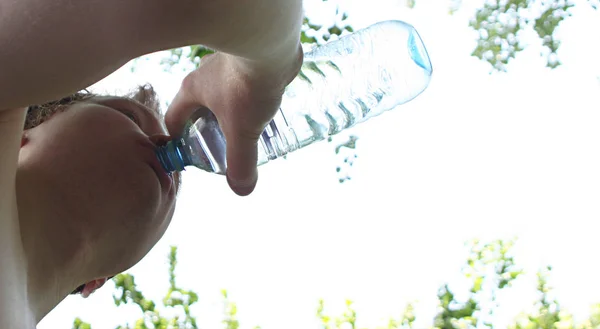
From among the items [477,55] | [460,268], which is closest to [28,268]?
[477,55]

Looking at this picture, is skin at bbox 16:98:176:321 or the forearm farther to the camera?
skin at bbox 16:98:176:321

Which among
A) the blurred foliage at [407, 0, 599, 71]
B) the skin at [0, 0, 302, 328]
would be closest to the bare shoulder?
the skin at [0, 0, 302, 328]

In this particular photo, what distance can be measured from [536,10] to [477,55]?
12.2 inches

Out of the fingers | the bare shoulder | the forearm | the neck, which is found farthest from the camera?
the fingers

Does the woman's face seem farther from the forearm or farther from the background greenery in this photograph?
the background greenery

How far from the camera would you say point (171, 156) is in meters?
0.84

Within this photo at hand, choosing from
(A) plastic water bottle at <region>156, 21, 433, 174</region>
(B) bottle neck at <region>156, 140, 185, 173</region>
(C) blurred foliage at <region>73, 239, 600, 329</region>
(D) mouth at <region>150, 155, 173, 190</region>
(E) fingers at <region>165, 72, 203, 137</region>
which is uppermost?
(A) plastic water bottle at <region>156, 21, 433, 174</region>

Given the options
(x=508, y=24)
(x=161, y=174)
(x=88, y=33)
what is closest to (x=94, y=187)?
(x=161, y=174)

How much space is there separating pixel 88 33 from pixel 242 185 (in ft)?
1.43

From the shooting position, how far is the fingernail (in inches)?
28.4

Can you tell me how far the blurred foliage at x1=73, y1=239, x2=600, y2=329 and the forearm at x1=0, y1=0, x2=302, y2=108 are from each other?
205 cm

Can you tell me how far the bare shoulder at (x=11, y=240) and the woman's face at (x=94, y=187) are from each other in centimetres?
5

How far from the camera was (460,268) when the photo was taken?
254 cm

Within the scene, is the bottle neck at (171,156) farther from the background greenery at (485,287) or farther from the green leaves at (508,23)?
the green leaves at (508,23)
